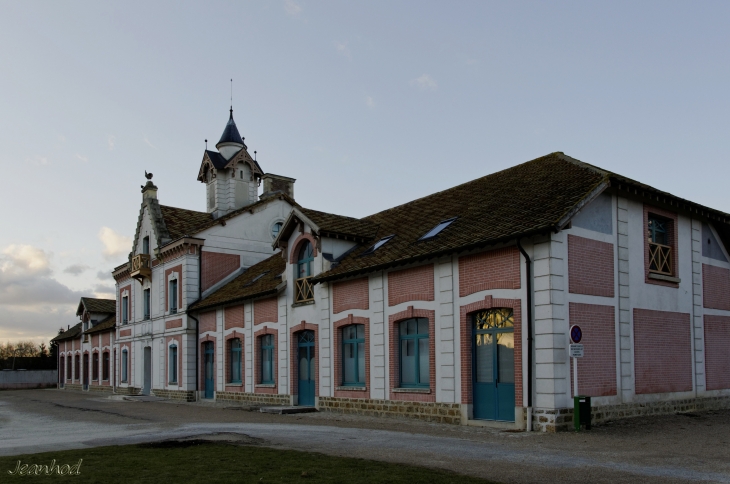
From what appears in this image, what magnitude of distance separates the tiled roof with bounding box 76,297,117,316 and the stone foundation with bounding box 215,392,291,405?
75.0ft

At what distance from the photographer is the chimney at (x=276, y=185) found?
1391 inches

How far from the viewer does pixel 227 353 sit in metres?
28.5

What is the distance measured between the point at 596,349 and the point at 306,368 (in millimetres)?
10388

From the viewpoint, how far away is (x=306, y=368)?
77.8 ft

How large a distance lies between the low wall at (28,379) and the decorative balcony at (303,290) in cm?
4068

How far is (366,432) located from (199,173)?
2500cm

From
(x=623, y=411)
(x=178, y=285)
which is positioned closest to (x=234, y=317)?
(x=178, y=285)

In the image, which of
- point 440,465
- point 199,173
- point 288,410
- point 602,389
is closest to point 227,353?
point 288,410

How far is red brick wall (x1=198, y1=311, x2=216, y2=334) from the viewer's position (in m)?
29.6

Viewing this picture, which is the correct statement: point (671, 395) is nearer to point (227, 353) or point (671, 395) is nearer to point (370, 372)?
point (370, 372)

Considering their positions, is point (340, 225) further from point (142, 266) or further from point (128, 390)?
point (128, 390)

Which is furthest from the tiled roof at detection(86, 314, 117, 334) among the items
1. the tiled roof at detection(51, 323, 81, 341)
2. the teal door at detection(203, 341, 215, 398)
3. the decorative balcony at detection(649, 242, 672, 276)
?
the decorative balcony at detection(649, 242, 672, 276)

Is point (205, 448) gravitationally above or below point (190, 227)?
below

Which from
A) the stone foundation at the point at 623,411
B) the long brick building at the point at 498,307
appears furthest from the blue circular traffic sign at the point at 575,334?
the stone foundation at the point at 623,411
